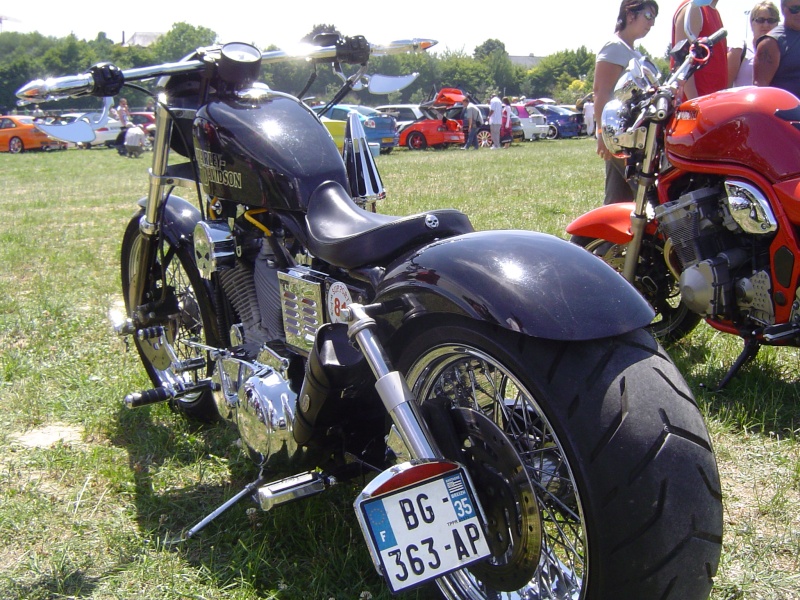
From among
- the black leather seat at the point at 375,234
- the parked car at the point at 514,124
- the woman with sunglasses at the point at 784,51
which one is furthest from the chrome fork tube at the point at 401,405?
the parked car at the point at 514,124

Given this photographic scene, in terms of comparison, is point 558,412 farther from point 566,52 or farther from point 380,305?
point 566,52

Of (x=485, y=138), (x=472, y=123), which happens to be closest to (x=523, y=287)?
(x=472, y=123)

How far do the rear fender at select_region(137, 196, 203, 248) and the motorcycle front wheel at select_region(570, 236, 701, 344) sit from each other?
75.6 inches

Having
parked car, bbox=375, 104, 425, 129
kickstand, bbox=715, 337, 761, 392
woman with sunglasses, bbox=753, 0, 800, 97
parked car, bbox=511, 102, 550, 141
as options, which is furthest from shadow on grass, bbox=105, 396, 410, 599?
parked car, bbox=511, 102, 550, 141

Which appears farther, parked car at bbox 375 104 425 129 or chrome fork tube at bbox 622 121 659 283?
parked car at bbox 375 104 425 129

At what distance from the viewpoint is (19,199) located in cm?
1212

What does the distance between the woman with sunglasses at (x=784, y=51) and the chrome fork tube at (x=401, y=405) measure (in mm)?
4064

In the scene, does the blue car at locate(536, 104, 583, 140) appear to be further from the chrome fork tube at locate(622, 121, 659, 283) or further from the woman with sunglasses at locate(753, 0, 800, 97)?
the chrome fork tube at locate(622, 121, 659, 283)

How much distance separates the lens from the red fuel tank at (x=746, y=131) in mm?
3031

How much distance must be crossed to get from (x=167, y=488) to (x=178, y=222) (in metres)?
1.05

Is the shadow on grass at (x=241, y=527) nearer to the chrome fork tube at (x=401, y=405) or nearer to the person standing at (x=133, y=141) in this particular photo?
the chrome fork tube at (x=401, y=405)

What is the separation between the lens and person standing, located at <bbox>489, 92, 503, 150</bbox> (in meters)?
22.6

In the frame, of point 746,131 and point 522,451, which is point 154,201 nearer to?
point 522,451

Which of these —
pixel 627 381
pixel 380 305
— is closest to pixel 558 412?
pixel 627 381
